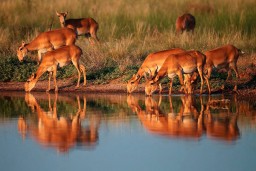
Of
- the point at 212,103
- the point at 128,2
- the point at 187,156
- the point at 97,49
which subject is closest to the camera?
the point at 187,156

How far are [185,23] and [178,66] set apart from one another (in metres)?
8.26

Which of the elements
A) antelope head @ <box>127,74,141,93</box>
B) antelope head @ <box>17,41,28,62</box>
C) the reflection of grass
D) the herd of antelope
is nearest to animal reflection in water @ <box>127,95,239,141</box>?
the herd of antelope

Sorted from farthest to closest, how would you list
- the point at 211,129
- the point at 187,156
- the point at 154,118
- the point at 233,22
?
the point at 233,22 → the point at 154,118 → the point at 211,129 → the point at 187,156

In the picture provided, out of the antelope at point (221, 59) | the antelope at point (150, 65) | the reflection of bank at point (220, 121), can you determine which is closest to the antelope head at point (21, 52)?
the antelope at point (150, 65)

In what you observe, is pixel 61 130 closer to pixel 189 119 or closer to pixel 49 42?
pixel 189 119

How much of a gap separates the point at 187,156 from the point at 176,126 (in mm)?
2396

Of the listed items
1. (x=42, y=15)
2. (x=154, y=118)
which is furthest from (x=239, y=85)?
(x=42, y=15)

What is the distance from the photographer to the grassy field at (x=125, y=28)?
75.5 ft

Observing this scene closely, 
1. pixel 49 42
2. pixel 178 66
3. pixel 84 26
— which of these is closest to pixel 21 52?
pixel 49 42

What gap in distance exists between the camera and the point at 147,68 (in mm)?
20484

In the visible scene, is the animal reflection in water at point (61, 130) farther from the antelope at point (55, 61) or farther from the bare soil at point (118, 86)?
the bare soil at point (118, 86)

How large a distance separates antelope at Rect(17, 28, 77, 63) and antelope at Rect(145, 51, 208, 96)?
4.55 metres

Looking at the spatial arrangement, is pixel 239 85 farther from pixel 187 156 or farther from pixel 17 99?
pixel 187 156

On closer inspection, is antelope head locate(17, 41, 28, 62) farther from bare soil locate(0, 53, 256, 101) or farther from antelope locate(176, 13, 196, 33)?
antelope locate(176, 13, 196, 33)
